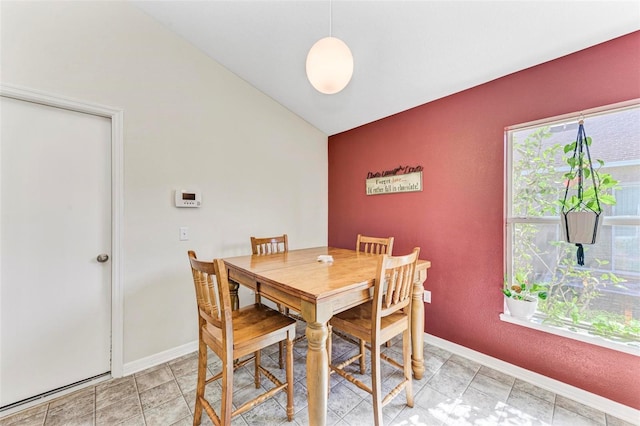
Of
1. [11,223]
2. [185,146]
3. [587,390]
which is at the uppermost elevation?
[185,146]

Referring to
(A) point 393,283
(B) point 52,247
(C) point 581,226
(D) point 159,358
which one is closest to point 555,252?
(C) point 581,226

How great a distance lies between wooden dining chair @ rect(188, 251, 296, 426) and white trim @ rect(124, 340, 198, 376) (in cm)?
88

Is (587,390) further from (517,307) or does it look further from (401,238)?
(401,238)

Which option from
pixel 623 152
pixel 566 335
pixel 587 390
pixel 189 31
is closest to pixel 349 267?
pixel 566 335

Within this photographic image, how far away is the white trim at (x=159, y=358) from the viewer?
1.98m

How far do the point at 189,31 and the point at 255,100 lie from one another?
0.76 meters

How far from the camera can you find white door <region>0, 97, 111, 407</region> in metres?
1.63

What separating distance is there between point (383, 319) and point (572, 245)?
4.69ft

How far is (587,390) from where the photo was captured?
165cm

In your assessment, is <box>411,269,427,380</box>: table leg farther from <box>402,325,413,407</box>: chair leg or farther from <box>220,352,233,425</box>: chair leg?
<box>220,352,233,425</box>: chair leg

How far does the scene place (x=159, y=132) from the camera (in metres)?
2.12

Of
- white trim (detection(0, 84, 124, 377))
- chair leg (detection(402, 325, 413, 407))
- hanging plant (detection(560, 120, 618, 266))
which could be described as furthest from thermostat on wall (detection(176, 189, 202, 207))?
hanging plant (detection(560, 120, 618, 266))

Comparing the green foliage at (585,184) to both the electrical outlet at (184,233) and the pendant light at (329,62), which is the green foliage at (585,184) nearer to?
the pendant light at (329,62)

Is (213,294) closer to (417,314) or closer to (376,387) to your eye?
(376,387)
